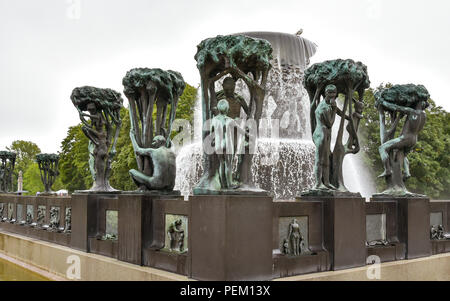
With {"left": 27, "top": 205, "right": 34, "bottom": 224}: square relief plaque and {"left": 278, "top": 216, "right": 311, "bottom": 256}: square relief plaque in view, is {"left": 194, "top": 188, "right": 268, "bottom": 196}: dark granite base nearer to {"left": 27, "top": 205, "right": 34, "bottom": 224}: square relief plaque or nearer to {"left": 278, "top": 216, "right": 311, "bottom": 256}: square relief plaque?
{"left": 278, "top": 216, "right": 311, "bottom": 256}: square relief plaque

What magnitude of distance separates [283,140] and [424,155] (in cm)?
1663

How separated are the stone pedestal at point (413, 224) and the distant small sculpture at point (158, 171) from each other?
3857mm

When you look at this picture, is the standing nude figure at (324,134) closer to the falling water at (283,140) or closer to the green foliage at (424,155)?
the falling water at (283,140)

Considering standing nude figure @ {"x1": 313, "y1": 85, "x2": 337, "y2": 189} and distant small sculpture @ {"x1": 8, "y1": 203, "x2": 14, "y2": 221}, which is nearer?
standing nude figure @ {"x1": 313, "y1": 85, "x2": 337, "y2": 189}

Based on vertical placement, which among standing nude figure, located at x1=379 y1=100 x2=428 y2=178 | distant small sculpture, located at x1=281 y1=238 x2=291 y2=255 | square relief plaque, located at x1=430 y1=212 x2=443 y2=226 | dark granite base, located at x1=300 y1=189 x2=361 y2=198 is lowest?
distant small sculpture, located at x1=281 y1=238 x2=291 y2=255

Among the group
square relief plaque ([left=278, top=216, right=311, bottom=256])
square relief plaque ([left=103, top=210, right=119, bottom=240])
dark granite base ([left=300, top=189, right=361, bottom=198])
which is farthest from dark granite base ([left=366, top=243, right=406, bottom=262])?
square relief plaque ([left=103, top=210, right=119, bottom=240])

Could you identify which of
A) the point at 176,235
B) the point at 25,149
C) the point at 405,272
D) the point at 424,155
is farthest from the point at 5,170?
the point at 25,149

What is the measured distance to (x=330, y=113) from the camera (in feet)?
25.9

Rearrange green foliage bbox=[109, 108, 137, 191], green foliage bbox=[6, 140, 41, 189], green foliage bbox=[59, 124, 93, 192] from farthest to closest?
1. green foliage bbox=[6, 140, 41, 189]
2. green foliage bbox=[59, 124, 93, 192]
3. green foliage bbox=[109, 108, 137, 191]

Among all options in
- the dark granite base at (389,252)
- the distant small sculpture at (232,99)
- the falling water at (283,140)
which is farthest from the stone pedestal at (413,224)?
the falling water at (283,140)

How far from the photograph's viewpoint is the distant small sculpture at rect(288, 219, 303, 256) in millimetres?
6914

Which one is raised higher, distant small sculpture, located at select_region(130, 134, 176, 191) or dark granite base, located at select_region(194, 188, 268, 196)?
distant small sculpture, located at select_region(130, 134, 176, 191)

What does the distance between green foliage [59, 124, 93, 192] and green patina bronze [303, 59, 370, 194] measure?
33054mm

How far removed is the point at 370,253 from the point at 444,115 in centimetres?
2933
